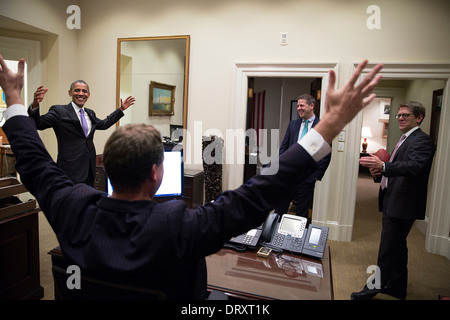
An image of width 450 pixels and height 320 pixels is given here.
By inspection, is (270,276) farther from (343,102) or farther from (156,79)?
(156,79)

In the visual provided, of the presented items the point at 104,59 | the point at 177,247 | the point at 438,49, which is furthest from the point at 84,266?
the point at 104,59

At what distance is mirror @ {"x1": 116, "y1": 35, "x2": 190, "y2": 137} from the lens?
14.5ft

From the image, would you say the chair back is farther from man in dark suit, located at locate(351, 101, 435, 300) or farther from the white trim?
the white trim

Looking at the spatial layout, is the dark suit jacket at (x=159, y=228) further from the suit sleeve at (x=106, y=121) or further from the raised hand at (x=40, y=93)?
the suit sleeve at (x=106, y=121)

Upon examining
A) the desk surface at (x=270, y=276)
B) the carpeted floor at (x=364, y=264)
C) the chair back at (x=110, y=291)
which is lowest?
the carpeted floor at (x=364, y=264)

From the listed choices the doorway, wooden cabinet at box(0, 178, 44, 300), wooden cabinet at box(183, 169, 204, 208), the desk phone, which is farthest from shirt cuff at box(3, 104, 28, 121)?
the doorway

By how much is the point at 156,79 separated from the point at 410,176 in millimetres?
3543

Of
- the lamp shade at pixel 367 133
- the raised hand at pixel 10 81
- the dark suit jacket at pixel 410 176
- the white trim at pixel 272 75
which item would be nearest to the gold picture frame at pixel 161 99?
the white trim at pixel 272 75

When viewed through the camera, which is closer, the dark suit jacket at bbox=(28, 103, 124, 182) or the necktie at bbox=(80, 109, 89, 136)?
the dark suit jacket at bbox=(28, 103, 124, 182)

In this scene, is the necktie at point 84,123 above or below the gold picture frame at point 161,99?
below

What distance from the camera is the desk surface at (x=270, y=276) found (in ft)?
4.28

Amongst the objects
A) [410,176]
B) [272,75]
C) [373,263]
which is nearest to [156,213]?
[410,176]

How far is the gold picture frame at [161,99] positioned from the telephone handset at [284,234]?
3121 mm

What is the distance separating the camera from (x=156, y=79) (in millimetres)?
4613
